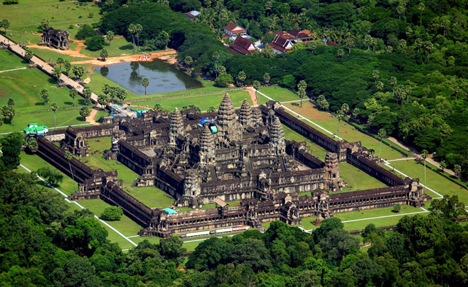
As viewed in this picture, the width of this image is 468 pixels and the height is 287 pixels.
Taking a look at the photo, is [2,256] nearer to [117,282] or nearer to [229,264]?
[117,282]

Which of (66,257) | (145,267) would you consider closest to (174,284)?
(145,267)

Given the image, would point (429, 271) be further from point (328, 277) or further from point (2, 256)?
point (2, 256)

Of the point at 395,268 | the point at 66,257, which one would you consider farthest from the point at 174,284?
the point at 395,268

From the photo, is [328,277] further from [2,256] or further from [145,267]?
[2,256]

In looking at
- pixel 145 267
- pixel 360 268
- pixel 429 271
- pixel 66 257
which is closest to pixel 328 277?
pixel 360 268

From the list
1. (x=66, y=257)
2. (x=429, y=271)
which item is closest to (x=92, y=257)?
(x=66, y=257)

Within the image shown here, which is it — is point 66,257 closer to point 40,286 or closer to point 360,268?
point 40,286
